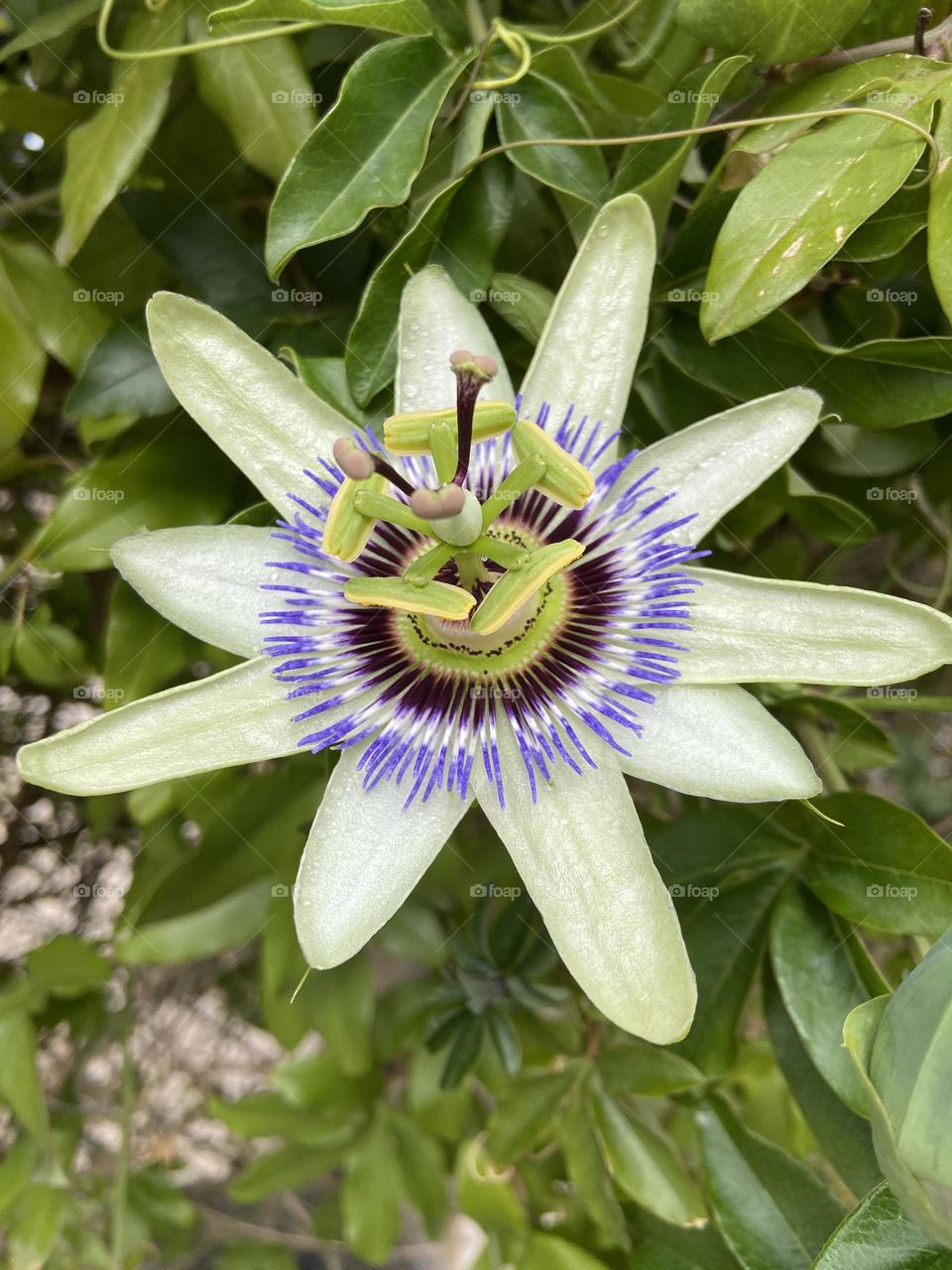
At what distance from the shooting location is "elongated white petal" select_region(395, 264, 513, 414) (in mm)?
1084

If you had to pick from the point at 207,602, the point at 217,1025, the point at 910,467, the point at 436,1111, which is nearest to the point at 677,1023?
the point at 207,602

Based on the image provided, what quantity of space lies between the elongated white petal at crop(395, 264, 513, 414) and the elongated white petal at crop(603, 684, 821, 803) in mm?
391

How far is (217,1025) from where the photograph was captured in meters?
2.40

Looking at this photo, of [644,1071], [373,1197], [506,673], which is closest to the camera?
[506,673]

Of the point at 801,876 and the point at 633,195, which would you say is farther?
the point at 801,876

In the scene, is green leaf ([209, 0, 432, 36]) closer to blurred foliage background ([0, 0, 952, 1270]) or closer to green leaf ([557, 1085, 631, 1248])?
blurred foliage background ([0, 0, 952, 1270])

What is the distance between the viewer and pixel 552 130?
42.5 inches

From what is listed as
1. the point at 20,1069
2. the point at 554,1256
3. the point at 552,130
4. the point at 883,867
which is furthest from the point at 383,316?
the point at 554,1256

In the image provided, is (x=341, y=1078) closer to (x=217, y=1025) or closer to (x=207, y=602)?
(x=217, y=1025)

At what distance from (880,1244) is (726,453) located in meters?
0.76

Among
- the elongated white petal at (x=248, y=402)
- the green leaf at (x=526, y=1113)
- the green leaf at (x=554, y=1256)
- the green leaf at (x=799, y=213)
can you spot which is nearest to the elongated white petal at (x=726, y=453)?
the green leaf at (x=799, y=213)

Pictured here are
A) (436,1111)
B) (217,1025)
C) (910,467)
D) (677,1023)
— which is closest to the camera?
(677,1023)

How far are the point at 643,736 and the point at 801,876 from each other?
14.8 inches

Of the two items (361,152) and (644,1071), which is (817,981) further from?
(361,152)
